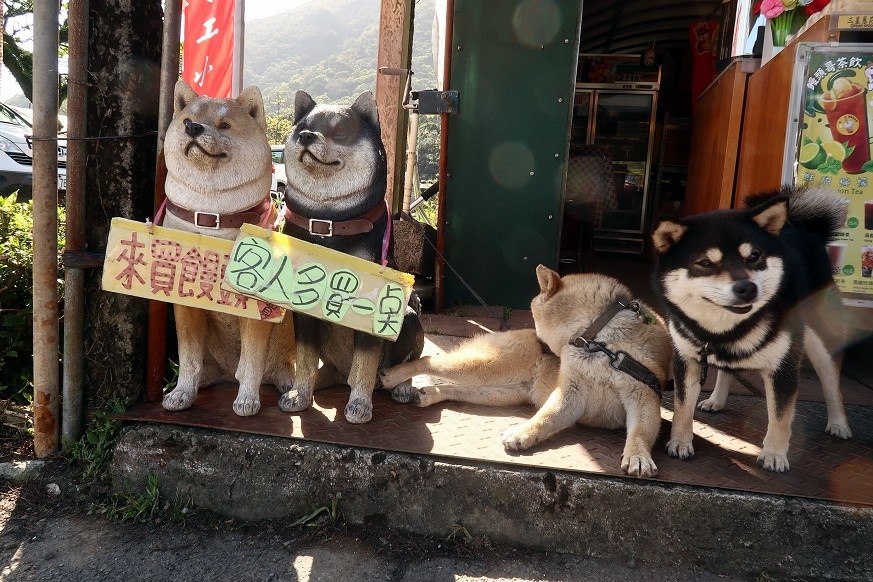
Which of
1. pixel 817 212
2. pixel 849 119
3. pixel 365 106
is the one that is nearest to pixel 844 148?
pixel 849 119

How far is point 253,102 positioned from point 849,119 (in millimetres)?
3583

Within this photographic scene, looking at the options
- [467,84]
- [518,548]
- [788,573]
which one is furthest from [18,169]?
[788,573]

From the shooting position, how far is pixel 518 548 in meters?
2.65

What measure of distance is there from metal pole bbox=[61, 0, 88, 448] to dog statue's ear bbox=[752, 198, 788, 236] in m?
3.23

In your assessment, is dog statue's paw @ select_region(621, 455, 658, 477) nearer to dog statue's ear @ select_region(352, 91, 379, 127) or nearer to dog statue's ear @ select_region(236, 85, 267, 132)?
dog statue's ear @ select_region(352, 91, 379, 127)

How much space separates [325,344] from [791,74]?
3.46 metres

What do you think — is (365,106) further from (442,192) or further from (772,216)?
(442,192)

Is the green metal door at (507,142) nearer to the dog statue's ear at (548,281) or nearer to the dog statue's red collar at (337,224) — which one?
the dog statue's ear at (548,281)

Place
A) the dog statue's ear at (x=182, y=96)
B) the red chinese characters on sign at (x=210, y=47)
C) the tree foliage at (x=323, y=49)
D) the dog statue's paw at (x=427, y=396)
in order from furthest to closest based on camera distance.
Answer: the tree foliage at (x=323, y=49) → the red chinese characters on sign at (x=210, y=47) → the dog statue's paw at (x=427, y=396) → the dog statue's ear at (x=182, y=96)

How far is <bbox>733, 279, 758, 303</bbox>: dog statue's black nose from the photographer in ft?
7.89

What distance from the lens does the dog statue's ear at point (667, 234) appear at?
2666 millimetres

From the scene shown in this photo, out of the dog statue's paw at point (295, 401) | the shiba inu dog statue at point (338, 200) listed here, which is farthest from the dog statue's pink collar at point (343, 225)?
the dog statue's paw at point (295, 401)

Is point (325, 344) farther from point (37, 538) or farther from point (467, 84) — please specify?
point (467, 84)

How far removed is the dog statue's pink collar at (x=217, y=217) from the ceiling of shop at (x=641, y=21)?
23.9 ft
